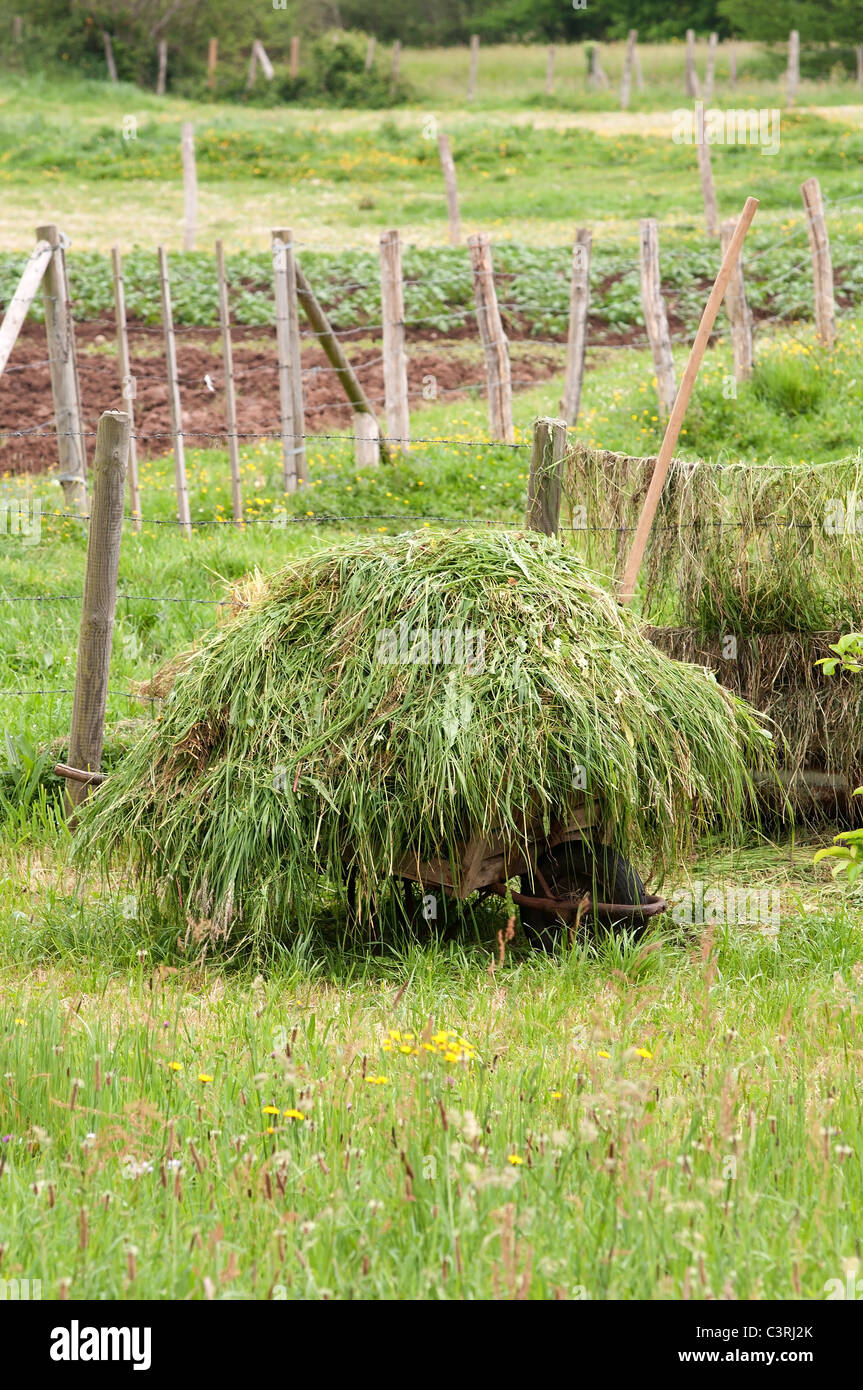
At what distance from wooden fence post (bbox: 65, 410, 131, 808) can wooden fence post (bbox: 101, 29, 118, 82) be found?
142 ft

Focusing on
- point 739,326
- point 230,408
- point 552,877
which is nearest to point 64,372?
point 230,408

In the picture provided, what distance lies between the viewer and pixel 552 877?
4.57 meters

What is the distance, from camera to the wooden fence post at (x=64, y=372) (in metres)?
9.78

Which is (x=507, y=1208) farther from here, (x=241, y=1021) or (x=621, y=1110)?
(x=241, y=1021)

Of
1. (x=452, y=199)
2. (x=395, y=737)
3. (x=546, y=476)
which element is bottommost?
(x=395, y=737)

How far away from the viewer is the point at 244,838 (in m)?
4.24

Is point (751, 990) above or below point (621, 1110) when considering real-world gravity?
below

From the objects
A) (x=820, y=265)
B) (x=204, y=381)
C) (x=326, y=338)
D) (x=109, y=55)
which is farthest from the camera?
(x=109, y=55)

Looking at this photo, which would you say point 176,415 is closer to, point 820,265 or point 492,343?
point 492,343

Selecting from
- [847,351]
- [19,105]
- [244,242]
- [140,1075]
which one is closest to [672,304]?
[847,351]

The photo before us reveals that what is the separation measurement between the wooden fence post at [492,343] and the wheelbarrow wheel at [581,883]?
7.71 meters

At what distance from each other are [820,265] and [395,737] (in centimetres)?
1113

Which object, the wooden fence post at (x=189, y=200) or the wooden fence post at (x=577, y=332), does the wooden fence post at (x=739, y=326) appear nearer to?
the wooden fence post at (x=577, y=332)

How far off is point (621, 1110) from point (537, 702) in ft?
5.60
